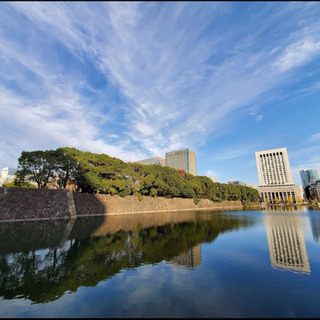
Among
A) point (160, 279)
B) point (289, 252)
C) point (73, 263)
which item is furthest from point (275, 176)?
point (73, 263)

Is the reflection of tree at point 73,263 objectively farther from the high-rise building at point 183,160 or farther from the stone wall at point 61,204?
the high-rise building at point 183,160

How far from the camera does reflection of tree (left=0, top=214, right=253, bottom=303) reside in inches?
315

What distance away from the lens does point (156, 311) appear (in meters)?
5.96

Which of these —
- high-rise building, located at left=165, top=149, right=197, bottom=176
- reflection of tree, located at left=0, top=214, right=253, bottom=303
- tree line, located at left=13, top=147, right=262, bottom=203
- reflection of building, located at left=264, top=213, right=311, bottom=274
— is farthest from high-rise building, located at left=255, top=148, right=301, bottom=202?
reflection of tree, located at left=0, top=214, right=253, bottom=303

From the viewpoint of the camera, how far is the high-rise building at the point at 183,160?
515 ft

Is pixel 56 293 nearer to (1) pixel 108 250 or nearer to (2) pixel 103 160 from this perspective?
(1) pixel 108 250

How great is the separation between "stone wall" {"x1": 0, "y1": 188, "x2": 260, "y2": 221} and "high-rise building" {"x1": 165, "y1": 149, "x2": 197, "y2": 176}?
104523 mm

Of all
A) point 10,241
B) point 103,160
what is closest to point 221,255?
point 10,241

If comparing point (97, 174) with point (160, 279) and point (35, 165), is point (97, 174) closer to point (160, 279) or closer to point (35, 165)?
point (35, 165)

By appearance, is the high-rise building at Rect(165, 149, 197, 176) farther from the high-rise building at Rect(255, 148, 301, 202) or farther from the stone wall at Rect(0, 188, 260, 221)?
the stone wall at Rect(0, 188, 260, 221)

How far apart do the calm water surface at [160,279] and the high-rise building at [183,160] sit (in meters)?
142

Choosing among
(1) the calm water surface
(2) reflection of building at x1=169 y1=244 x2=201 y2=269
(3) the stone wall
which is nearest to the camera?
(1) the calm water surface

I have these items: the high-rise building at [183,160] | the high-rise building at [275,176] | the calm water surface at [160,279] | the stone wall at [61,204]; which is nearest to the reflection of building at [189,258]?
the calm water surface at [160,279]

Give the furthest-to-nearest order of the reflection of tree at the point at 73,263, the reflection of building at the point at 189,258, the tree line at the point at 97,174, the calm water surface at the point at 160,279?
the tree line at the point at 97,174 → the reflection of building at the point at 189,258 → the reflection of tree at the point at 73,263 → the calm water surface at the point at 160,279
